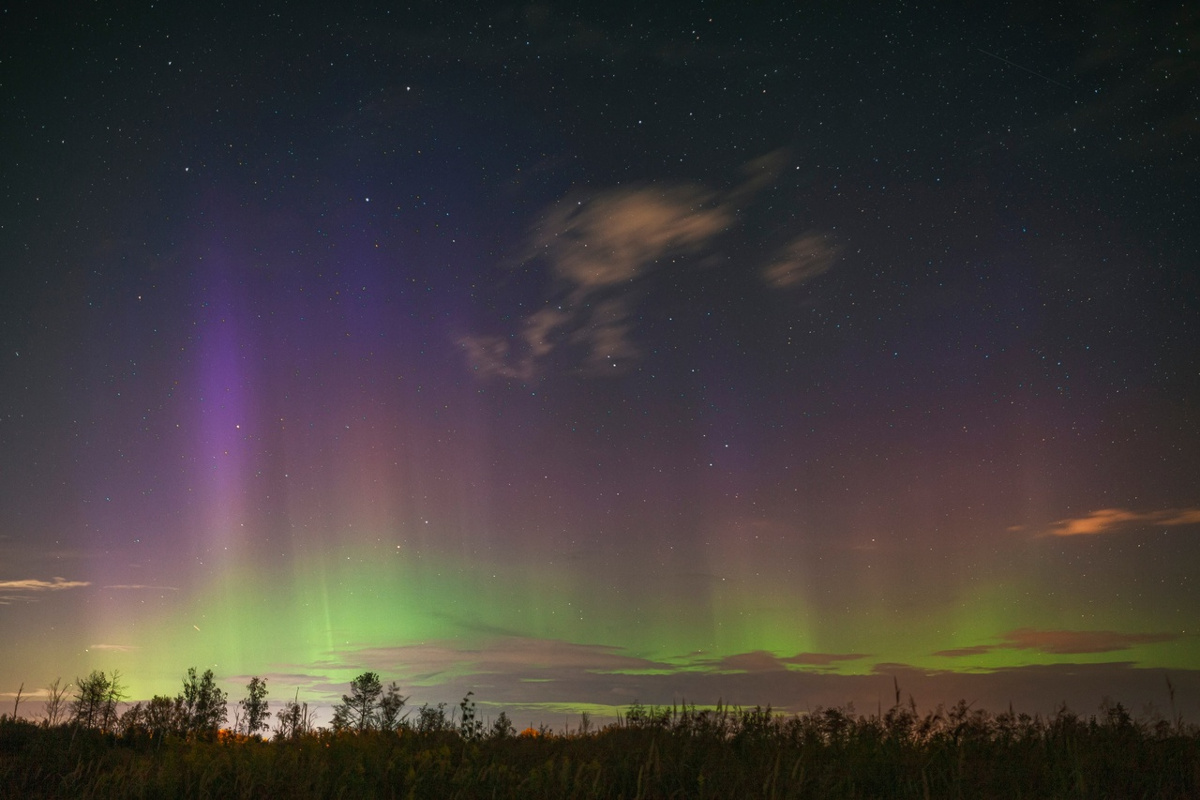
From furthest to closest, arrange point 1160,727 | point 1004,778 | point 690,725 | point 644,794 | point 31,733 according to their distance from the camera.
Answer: point 31,733
point 690,725
point 1160,727
point 1004,778
point 644,794

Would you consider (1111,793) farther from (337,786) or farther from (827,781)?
(337,786)

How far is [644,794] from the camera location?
27.1 ft

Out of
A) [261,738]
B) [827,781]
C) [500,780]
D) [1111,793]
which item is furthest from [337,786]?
[1111,793]

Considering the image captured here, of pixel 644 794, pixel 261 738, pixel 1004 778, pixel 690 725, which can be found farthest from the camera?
pixel 261 738

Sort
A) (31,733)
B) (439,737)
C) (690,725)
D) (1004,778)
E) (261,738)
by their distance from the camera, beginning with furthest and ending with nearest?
(31,733)
(261,738)
(439,737)
(690,725)
(1004,778)

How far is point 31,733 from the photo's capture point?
17172mm

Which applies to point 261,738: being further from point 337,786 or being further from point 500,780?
point 500,780

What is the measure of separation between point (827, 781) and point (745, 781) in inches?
34.4

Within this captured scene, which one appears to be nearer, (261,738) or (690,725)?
(690,725)

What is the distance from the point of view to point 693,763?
969 cm

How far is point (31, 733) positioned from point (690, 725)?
14735mm

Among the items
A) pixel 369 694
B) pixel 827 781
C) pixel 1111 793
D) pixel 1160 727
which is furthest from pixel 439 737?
pixel 1160 727

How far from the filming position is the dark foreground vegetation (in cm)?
862

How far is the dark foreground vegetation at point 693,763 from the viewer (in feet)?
28.3
